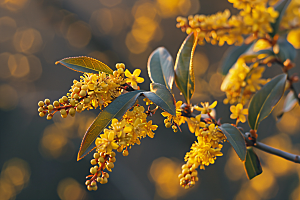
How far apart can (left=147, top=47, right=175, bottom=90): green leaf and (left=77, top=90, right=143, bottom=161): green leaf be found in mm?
184

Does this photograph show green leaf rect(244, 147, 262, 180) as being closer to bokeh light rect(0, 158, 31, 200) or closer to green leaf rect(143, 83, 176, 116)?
green leaf rect(143, 83, 176, 116)

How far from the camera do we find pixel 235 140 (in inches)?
19.6

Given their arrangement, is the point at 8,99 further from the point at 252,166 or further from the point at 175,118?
the point at 252,166

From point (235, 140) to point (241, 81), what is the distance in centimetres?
33

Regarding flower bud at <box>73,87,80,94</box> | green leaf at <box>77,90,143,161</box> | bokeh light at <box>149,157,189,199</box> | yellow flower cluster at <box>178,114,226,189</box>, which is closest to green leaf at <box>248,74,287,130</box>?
yellow flower cluster at <box>178,114,226,189</box>

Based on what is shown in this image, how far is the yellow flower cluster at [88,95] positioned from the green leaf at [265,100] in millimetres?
444

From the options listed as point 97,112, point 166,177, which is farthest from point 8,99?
point 166,177

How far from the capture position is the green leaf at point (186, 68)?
0.57 metres

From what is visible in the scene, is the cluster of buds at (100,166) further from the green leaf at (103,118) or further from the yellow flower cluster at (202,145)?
the yellow flower cluster at (202,145)

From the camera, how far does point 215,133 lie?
0.52 m

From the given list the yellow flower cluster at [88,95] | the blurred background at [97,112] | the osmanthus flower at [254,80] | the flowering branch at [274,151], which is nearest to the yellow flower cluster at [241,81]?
the osmanthus flower at [254,80]

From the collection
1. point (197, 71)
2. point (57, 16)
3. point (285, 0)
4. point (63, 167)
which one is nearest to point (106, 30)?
point (57, 16)

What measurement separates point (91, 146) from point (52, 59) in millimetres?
2352

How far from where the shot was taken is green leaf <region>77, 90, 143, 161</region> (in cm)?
44
